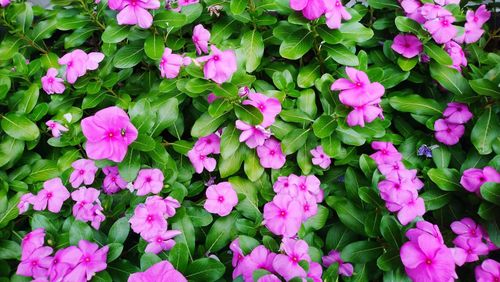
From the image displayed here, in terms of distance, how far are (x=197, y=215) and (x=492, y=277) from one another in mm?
1008

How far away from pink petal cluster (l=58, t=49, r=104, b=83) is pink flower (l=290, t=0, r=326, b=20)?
0.84m

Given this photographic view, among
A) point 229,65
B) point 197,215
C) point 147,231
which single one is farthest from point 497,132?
point 147,231

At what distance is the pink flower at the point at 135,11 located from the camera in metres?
1.48

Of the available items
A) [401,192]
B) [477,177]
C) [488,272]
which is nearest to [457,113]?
[477,177]

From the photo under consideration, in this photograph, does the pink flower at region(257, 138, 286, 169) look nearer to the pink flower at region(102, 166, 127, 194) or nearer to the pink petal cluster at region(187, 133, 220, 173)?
the pink petal cluster at region(187, 133, 220, 173)

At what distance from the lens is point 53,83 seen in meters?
→ 1.70

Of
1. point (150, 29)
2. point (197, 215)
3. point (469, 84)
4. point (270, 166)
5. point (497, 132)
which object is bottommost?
point (197, 215)

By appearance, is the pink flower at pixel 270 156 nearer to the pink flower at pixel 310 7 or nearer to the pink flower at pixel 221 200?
the pink flower at pixel 221 200

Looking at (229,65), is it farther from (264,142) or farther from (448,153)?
(448,153)

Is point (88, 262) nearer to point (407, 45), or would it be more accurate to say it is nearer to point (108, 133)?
point (108, 133)

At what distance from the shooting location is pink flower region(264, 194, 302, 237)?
1.35m

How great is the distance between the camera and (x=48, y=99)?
1908mm

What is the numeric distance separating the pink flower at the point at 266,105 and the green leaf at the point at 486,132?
0.77 meters

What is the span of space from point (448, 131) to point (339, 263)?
700 mm
